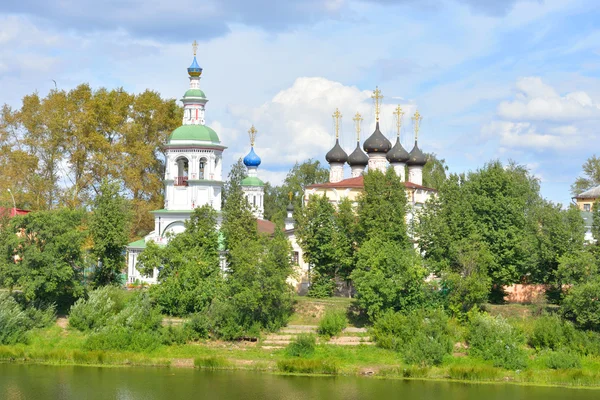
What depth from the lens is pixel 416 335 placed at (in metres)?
35.3

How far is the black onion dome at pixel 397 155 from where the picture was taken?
5188 cm

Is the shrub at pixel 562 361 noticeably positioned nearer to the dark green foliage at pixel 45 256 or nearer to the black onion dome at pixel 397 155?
the dark green foliage at pixel 45 256

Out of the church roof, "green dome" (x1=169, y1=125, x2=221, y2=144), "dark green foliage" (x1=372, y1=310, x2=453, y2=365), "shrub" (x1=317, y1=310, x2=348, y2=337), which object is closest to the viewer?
"dark green foliage" (x1=372, y1=310, x2=453, y2=365)

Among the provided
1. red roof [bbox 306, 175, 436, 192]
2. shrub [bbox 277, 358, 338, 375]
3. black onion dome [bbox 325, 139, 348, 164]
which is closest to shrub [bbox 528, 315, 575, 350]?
shrub [bbox 277, 358, 338, 375]

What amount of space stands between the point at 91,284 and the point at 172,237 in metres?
3.85

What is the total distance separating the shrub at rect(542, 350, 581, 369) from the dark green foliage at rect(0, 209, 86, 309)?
58.4 feet

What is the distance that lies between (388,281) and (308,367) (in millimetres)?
5072

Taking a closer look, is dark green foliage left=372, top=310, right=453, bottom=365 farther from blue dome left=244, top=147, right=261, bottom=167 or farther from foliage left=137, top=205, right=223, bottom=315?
blue dome left=244, top=147, right=261, bottom=167

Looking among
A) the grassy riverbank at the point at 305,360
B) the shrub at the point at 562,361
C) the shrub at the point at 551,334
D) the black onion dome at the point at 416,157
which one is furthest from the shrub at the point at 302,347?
the black onion dome at the point at 416,157

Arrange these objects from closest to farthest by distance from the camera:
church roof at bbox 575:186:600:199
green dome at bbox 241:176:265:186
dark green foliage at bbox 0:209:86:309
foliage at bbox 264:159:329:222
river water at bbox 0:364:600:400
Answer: river water at bbox 0:364:600:400 < dark green foliage at bbox 0:209:86:309 < church roof at bbox 575:186:600:199 < green dome at bbox 241:176:265:186 < foliage at bbox 264:159:329:222

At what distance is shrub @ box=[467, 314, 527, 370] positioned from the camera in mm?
33688

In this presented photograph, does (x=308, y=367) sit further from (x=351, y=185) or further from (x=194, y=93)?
(x=194, y=93)

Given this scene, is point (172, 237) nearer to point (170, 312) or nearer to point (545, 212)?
point (170, 312)

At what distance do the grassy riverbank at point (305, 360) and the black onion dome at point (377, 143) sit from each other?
52.0 ft
